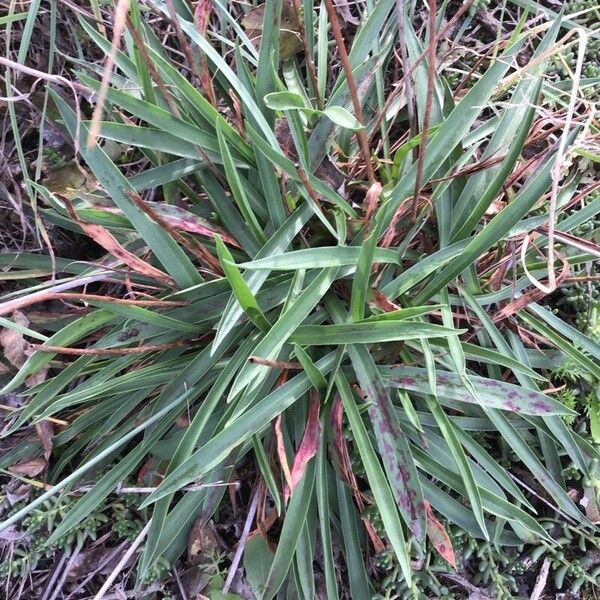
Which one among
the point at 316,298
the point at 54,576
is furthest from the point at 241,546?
the point at 316,298

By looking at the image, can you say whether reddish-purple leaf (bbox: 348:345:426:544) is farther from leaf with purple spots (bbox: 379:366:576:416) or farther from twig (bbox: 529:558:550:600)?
twig (bbox: 529:558:550:600)

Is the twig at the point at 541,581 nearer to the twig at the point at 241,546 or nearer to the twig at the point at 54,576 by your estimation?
the twig at the point at 241,546

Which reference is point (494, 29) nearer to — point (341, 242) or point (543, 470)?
point (341, 242)

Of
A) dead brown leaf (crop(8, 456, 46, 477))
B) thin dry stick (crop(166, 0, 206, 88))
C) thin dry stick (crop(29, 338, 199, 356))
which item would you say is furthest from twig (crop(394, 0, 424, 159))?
dead brown leaf (crop(8, 456, 46, 477))

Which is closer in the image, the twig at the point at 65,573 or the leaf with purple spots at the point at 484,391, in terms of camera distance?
the leaf with purple spots at the point at 484,391

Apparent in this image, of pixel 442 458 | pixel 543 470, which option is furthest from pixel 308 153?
pixel 543 470

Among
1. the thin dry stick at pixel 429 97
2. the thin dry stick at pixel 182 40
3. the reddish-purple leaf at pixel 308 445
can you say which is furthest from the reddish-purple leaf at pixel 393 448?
the thin dry stick at pixel 182 40
